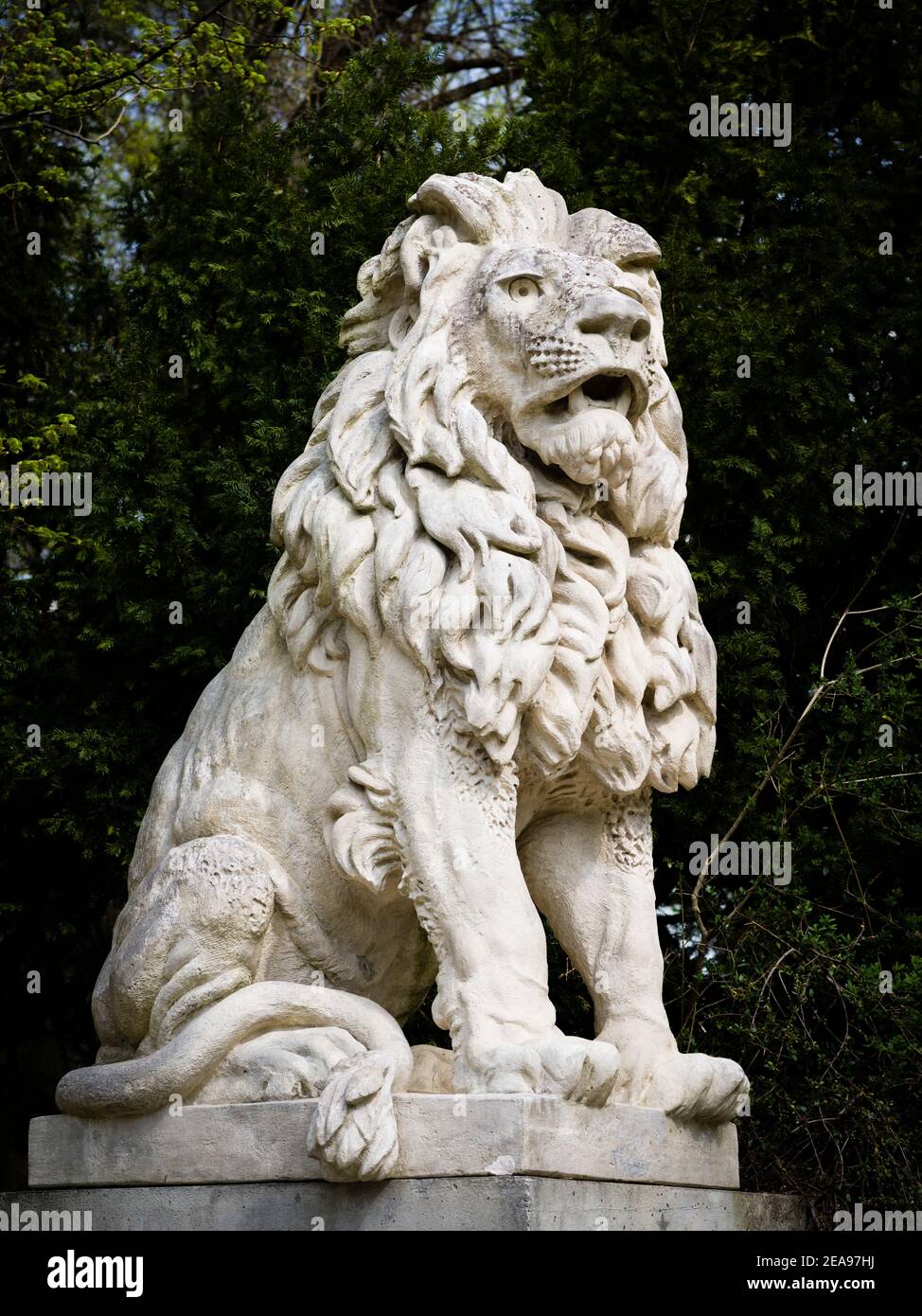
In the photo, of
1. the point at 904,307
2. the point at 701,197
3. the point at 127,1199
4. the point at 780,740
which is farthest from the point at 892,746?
the point at 127,1199

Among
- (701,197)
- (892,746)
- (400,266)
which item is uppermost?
(701,197)

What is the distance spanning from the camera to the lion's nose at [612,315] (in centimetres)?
388

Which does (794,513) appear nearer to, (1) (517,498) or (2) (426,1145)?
(1) (517,498)

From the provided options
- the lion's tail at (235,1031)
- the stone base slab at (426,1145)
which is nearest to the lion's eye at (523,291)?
the lion's tail at (235,1031)

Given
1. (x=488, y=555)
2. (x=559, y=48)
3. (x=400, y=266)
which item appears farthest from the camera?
(x=559, y=48)

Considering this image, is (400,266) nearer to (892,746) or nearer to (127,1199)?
(127,1199)

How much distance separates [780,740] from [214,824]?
3.06 meters

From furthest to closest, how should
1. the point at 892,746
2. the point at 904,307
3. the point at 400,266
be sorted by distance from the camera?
the point at 904,307 < the point at 892,746 < the point at 400,266

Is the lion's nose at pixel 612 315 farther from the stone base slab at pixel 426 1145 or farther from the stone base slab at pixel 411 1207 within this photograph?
the stone base slab at pixel 411 1207

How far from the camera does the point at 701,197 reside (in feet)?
24.3

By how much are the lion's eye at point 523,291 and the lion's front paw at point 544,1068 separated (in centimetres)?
157

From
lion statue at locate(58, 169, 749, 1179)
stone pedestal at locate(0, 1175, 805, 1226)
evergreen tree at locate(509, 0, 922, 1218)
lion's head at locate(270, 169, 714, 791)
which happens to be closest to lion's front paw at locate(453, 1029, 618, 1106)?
lion statue at locate(58, 169, 749, 1179)

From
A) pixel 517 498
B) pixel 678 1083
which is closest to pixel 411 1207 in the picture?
pixel 678 1083

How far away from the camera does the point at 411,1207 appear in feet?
11.5
